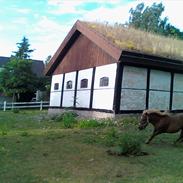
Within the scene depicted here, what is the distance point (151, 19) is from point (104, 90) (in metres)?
32.0

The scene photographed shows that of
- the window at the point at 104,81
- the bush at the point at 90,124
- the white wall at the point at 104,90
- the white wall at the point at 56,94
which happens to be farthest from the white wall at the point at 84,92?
the bush at the point at 90,124

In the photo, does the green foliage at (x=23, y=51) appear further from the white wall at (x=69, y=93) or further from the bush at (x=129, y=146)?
the bush at (x=129, y=146)

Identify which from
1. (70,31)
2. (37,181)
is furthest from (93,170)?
(70,31)

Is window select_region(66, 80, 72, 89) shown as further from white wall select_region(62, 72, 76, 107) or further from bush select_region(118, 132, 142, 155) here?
bush select_region(118, 132, 142, 155)

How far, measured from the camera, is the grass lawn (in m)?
7.76

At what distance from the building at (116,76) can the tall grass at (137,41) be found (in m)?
0.11

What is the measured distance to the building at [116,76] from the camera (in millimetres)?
19375

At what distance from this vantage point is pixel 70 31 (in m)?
25.2

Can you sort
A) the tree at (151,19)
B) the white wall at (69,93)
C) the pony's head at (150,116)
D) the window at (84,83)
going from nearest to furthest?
the pony's head at (150,116) < the window at (84,83) < the white wall at (69,93) < the tree at (151,19)

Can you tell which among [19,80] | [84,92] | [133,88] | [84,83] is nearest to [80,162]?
[133,88]

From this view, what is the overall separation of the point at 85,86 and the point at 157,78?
469cm

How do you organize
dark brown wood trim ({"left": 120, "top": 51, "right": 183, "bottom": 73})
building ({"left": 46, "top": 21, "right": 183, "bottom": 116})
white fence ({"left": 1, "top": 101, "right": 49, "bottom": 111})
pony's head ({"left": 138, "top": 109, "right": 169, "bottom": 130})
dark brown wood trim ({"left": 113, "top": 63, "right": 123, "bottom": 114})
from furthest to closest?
white fence ({"left": 1, "top": 101, "right": 49, "bottom": 111})
building ({"left": 46, "top": 21, "right": 183, "bottom": 116})
dark brown wood trim ({"left": 113, "top": 63, "right": 123, "bottom": 114})
dark brown wood trim ({"left": 120, "top": 51, "right": 183, "bottom": 73})
pony's head ({"left": 138, "top": 109, "right": 169, "bottom": 130})

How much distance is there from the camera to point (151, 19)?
50.2 metres

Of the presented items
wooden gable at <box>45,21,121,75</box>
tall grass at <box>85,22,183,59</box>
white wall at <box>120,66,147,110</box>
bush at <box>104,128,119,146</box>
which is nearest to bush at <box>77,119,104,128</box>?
white wall at <box>120,66,147,110</box>
